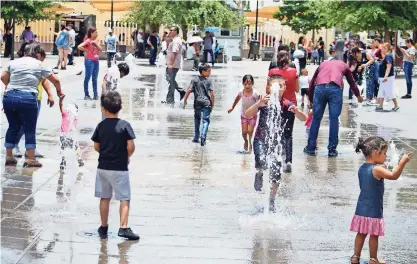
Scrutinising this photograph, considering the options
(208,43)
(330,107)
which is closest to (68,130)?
(330,107)

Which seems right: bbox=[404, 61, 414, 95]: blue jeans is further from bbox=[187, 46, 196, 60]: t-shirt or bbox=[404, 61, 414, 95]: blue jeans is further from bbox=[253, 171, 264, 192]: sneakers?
bbox=[253, 171, 264, 192]: sneakers

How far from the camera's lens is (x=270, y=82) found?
32.9ft

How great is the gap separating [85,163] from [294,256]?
5089 mm

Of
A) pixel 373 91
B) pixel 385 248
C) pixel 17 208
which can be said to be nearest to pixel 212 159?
pixel 17 208

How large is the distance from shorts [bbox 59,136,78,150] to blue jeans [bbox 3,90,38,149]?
1.54 m

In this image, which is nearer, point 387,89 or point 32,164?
point 32,164

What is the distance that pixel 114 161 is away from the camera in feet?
26.2

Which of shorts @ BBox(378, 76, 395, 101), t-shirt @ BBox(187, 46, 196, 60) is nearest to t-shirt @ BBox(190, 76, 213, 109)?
shorts @ BBox(378, 76, 395, 101)

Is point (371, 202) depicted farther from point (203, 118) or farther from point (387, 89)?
point (387, 89)

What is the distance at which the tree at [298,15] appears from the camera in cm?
7246

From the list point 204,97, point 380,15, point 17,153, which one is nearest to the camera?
point 17,153

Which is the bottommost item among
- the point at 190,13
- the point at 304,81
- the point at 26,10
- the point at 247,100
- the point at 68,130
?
the point at 68,130

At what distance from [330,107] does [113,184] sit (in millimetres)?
6400

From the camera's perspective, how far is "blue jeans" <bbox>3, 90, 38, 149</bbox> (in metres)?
11.2
